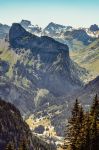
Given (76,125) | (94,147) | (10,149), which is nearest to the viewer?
(10,149)

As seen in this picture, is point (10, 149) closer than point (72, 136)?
Yes

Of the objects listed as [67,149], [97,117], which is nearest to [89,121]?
[97,117]

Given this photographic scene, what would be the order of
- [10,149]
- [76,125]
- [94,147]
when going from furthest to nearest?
[76,125] → [94,147] → [10,149]

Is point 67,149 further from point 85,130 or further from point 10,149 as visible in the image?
point 10,149

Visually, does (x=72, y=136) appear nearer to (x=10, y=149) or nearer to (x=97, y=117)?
(x=97, y=117)

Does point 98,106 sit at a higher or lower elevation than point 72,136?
higher

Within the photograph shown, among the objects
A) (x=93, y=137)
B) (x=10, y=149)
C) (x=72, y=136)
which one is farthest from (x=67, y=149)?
(x=10, y=149)

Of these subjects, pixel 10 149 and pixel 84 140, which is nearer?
pixel 10 149

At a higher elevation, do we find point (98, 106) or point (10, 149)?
point (98, 106)

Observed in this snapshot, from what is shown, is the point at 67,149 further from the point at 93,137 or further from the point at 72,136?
the point at 93,137
